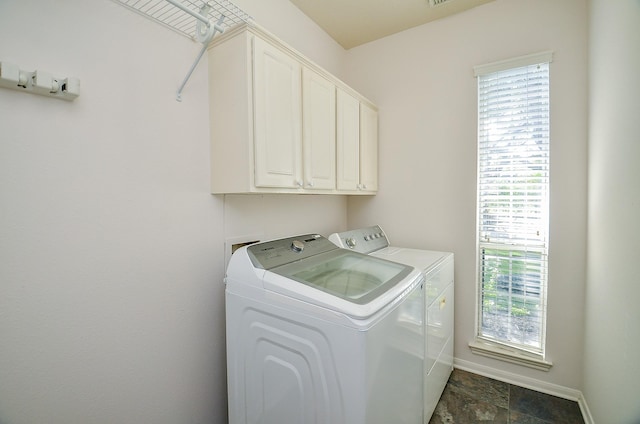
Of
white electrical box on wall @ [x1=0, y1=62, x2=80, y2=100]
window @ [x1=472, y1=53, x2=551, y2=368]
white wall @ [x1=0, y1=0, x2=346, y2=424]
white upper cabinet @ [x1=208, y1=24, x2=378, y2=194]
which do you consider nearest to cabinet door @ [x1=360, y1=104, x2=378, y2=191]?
white upper cabinet @ [x1=208, y1=24, x2=378, y2=194]

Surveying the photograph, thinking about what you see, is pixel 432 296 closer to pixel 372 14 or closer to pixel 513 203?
pixel 513 203

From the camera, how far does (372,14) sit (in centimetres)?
223

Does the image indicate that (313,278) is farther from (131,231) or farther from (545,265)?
(545,265)

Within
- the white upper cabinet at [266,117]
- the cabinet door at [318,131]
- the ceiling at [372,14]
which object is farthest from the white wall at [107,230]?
the ceiling at [372,14]

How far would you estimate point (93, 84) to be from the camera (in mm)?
1134

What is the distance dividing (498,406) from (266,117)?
2271mm

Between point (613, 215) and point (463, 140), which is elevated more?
point (463, 140)

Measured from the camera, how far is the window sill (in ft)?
6.55

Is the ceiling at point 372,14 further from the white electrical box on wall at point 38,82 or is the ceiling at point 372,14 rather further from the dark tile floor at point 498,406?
the dark tile floor at point 498,406

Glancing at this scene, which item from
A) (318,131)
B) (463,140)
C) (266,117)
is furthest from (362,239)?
(266,117)

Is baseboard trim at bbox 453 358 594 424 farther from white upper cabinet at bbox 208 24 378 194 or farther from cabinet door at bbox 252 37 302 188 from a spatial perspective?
cabinet door at bbox 252 37 302 188

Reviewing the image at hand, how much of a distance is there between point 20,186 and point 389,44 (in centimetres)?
264

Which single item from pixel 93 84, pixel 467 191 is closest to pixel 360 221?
pixel 467 191

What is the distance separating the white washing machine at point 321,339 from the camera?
104 cm
